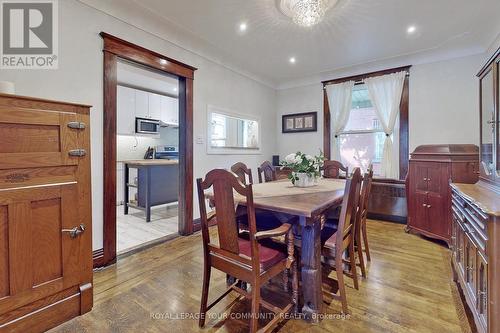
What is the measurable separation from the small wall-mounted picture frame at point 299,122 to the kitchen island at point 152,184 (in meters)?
2.51

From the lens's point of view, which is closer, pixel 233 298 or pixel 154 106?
pixel 233 298

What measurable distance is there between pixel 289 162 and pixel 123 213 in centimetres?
347

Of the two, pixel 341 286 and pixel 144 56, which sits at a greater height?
pixel 144 56

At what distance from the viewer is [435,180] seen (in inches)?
120

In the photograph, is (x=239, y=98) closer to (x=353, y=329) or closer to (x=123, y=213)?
(x=123, y=213)

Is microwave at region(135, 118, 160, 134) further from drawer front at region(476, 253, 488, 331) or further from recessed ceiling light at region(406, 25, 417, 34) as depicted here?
drawer front at region(476, 253, 488, 331)

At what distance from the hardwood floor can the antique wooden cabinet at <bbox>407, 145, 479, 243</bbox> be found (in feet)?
1.25

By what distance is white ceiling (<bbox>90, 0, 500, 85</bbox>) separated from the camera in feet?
8.09

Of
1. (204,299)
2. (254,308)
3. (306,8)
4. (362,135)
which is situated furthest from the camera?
(362,135)

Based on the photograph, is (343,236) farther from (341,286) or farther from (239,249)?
(239,249)

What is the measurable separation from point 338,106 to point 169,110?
3.79 metres

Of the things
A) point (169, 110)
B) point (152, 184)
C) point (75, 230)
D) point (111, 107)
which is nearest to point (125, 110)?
point (169, 110)

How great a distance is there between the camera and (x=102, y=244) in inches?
95.6

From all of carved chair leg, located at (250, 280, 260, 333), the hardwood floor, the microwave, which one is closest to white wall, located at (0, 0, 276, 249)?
the hardwood floor
